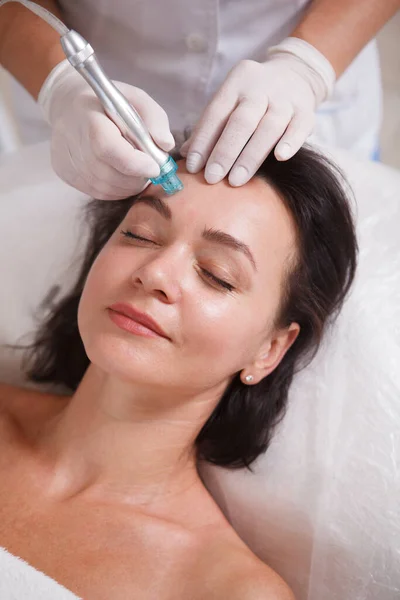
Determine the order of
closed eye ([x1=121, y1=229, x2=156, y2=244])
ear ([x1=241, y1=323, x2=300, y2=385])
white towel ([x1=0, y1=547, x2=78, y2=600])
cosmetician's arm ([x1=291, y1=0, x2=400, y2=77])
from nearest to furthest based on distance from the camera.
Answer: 1. white towel ([x1=0, y1=547, x2=78, y2=600])
2. closed eye ([x1=121, y1=229, x2=156, y2=244])
3. ear ([x1=241, y1=323, x2=300, y2=385])
4. cosmetician's arm ([x1=291, y1=0, x2=400, y2=77])

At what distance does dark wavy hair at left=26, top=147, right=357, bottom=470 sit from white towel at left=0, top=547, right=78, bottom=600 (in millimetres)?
537

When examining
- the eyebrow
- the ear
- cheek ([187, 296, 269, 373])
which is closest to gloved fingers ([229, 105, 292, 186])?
the eyebrow

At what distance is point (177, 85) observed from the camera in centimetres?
177

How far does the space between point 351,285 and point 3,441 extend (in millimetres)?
826

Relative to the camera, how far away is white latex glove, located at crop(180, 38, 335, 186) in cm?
132

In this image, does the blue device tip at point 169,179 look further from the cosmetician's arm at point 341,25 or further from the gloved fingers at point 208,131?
the cosmetician's arm at point 341,25

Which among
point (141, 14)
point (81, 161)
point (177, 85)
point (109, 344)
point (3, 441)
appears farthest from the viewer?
point (177, 85)

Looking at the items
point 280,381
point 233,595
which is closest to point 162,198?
point 280,381

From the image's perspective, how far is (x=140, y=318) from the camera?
1.25m

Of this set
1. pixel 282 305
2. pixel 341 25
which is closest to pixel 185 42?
pixel 341 25

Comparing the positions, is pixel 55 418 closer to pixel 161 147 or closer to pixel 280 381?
pixel 280 381

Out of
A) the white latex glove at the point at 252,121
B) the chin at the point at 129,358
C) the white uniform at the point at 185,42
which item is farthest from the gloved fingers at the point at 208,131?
the chin at the point at 129,358

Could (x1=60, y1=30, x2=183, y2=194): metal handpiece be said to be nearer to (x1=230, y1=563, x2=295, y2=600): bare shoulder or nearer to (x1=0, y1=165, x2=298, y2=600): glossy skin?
(x1=0, y1=165, x2=298, y2=600): glossy skin

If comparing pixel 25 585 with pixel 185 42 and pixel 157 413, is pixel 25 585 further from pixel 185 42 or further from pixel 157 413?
pixel 185 42
